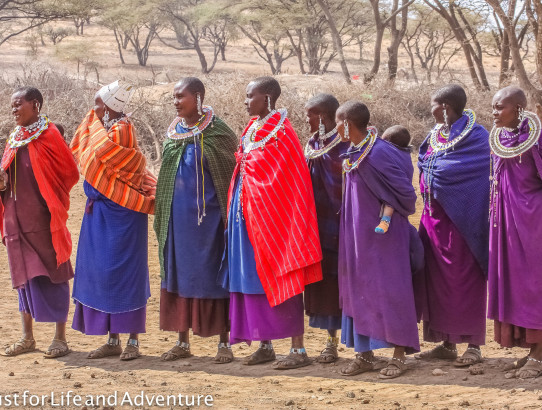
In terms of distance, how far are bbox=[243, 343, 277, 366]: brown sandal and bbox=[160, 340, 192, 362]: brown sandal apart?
44 centimetres

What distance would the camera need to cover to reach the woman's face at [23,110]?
231 inches

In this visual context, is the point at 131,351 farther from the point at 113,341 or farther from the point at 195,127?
the point at 195,127

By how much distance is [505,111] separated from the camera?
4914mm

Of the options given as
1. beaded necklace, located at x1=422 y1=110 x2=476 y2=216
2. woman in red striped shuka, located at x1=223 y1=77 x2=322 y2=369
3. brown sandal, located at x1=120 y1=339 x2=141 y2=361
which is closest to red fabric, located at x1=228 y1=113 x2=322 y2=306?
woman in red striped shuka, located at x1=223 y1=77 x2=322 y2=369

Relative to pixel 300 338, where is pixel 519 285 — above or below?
above

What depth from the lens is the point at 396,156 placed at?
199 inches

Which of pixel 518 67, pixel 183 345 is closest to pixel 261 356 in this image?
pixel 183 345

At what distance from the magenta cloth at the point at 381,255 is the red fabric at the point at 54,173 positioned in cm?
209

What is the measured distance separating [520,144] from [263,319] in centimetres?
189

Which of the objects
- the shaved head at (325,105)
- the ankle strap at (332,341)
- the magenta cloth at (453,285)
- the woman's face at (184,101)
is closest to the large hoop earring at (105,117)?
the woman's face at (184,101)

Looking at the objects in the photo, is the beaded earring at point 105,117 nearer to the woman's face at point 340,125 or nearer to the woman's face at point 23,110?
the woman's face at point 23,110

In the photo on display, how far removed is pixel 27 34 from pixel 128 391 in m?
36.4

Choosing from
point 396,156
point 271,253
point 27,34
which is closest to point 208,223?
point 271,253

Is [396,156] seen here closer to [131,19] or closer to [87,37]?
[131,19]
